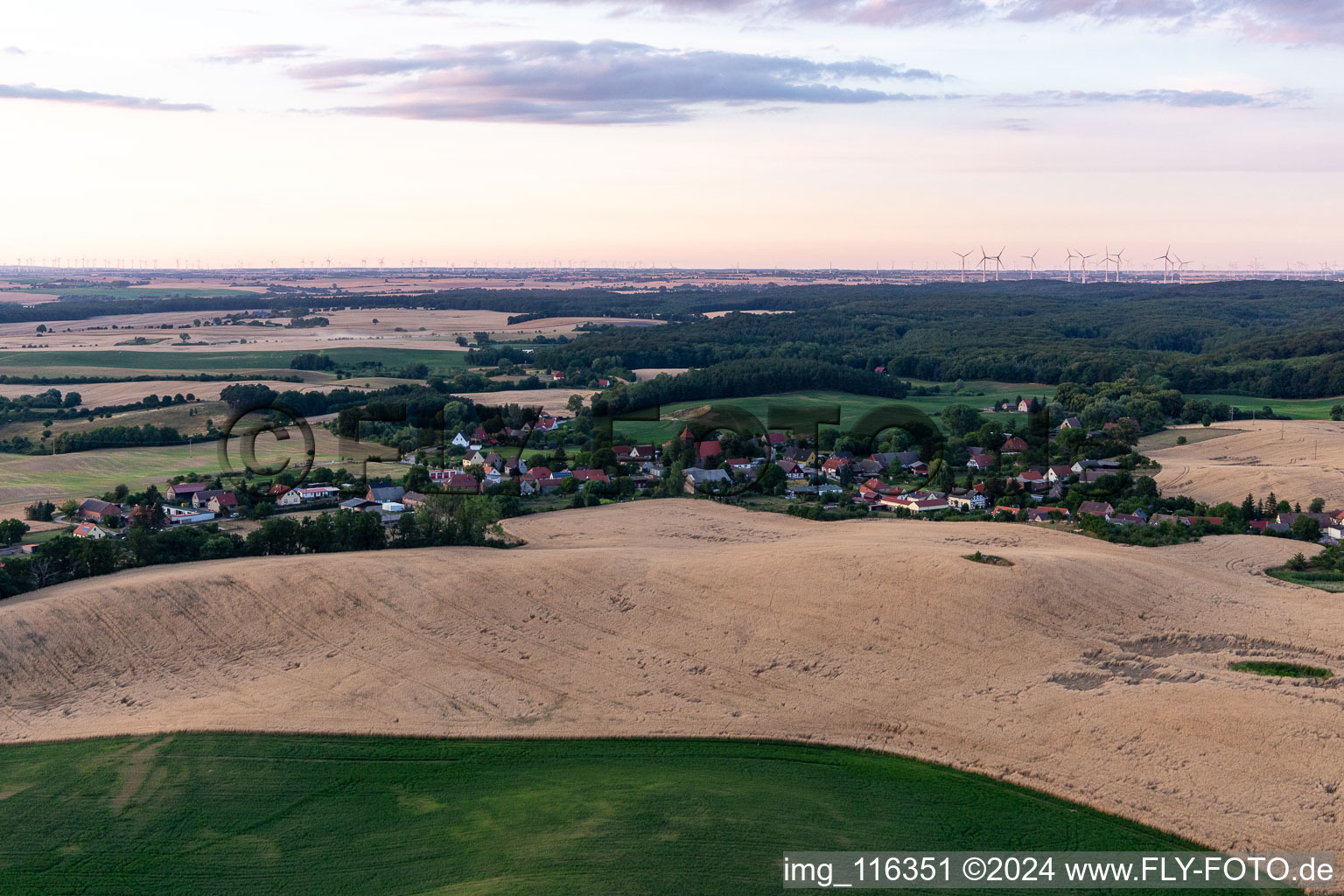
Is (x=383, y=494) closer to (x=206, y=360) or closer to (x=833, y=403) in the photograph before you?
(x=833, y=403)

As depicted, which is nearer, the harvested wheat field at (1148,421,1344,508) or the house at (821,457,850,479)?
the harvested wheat field at (1148,421,1344,508)

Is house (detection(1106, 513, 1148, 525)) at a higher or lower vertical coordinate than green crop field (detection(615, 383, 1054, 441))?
lower

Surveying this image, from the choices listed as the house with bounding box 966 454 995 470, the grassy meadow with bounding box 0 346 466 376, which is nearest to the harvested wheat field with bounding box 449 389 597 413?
the grassy meadow with bounding box 0 346 466 376

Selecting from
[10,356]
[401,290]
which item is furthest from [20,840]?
[401,290]

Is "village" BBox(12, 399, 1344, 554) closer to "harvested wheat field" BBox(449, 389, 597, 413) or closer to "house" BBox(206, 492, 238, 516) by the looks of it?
"house" BBox(206, 492, 238, 516)

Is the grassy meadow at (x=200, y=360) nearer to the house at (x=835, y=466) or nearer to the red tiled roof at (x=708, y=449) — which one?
the red tiled roof at (x=708, y=449)

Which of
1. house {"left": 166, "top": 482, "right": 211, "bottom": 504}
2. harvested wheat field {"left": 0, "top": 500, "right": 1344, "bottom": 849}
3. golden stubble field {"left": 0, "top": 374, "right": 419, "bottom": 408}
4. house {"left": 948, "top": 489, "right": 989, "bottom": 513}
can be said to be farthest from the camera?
golden stubble field {"left": 0, "top": 374, "right": 419, "bottom": 408}

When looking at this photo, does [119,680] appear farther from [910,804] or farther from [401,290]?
[401,290]
